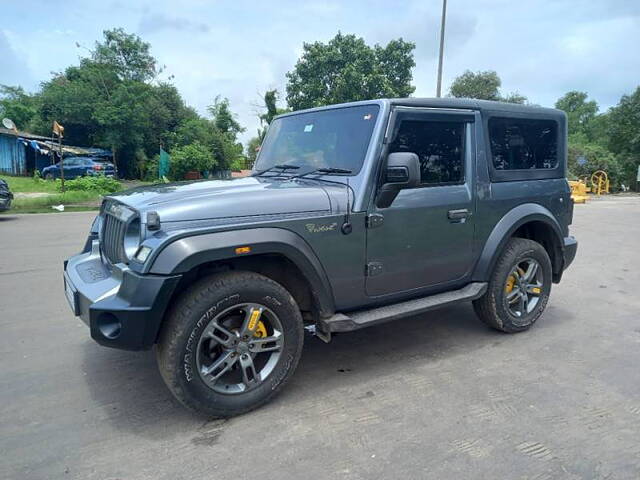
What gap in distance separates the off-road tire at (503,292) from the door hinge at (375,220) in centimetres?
144

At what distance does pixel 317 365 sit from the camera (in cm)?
358

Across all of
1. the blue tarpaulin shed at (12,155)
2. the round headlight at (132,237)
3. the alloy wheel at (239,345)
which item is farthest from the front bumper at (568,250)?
the blue tarpaulin shed at (12,155)

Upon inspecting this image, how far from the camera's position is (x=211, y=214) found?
8.73 ft

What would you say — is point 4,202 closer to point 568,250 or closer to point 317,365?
point 317,365

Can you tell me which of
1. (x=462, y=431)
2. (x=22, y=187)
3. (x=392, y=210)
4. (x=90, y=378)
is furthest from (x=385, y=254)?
(x=22, y=187)

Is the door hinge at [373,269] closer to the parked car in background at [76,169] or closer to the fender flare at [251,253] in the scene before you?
the fender flare at [251,253]

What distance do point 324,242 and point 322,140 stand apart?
1.05m

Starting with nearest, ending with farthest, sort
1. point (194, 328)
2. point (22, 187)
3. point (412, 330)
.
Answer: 1. point (194, 328)
2. point (412, 330)
3. point (22, 187)

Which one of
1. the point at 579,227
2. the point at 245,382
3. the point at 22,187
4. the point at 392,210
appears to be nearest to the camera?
the point at 245,382

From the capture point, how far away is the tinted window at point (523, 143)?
3955 mm

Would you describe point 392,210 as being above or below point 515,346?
above

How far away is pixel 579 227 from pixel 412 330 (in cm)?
959

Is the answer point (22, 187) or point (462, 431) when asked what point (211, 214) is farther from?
point (22, 187)

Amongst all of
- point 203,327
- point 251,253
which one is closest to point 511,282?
point 251,253
